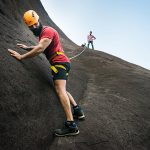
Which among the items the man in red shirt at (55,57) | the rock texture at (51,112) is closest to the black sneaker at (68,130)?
the man in red shirt at (55,57)

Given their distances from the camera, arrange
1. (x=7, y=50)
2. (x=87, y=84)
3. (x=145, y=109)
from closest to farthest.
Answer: (x=7, y=50)
(x=145, y=109)
(x=87, y=84)

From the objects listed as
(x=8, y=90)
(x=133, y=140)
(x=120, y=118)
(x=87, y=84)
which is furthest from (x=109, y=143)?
(x=87, y=84)

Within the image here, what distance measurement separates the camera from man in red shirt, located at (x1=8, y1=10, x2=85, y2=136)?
9.42 metres

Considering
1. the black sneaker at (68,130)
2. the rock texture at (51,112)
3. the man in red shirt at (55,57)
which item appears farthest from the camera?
the man in red shirt at (55,57)

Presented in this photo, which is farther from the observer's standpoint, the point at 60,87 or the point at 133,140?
the point at 133,140

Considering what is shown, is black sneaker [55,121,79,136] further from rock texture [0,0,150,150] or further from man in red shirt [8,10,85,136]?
rock texture [0,0,150,150]

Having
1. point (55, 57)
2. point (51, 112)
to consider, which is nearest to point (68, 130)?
point (51, 112)

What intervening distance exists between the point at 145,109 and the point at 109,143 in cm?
432

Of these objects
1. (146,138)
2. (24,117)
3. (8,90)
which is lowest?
(146,138)

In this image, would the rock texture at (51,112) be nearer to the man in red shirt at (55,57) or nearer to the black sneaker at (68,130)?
the black sneaker at (68,130)

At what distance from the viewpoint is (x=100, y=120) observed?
36.9ft

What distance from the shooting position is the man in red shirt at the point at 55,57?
9422 millimetres

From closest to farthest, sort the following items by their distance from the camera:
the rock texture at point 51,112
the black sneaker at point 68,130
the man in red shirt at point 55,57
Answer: the rock texture at point 51,112, the black sneaker at point 68,130, the man in red shirt at point 55,57

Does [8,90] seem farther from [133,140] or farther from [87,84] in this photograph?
[87,84]
